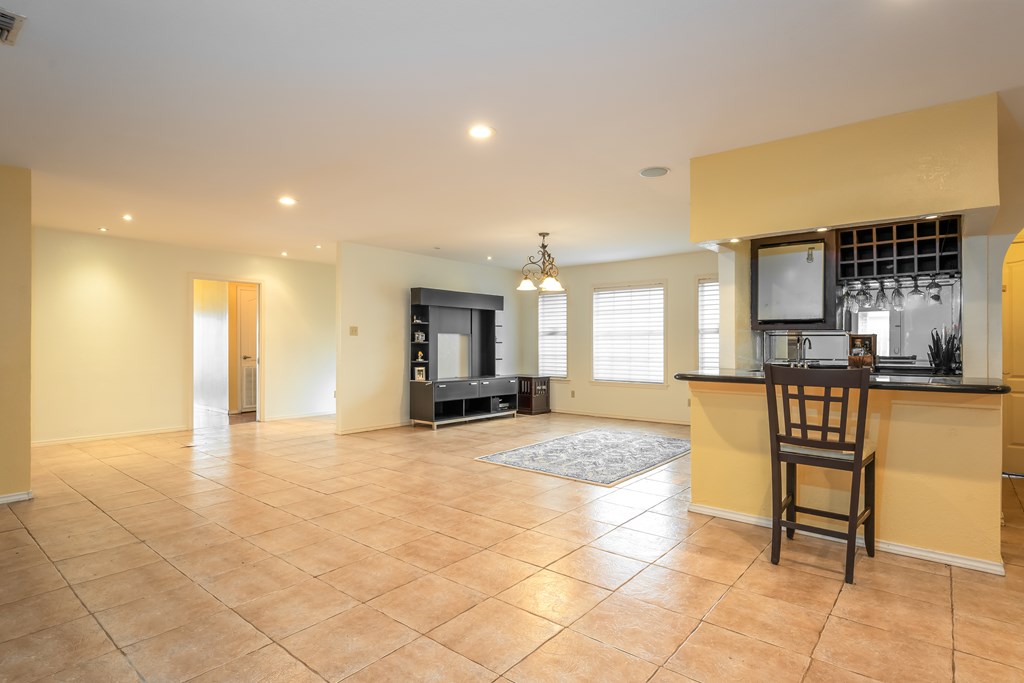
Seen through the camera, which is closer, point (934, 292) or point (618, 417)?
point (934, 292)

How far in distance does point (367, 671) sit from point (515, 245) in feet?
19.4

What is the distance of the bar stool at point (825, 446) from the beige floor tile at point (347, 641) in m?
2.03

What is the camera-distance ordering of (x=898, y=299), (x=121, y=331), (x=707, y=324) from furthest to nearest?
(x=707, y=324) < (x=121, y=331) < (x=898, y=299)

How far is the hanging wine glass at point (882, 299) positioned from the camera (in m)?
4.57

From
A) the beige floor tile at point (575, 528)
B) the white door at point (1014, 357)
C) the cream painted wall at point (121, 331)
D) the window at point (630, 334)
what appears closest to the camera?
the beige floor tile at point (575, 528)

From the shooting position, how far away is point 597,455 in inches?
226

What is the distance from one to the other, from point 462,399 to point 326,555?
16.4ft

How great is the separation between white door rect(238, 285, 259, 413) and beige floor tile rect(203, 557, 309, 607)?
23.1 feet

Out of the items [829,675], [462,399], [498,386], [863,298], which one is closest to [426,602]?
[829,675]

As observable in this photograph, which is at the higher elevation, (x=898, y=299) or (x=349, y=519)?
(x=898, y=299)

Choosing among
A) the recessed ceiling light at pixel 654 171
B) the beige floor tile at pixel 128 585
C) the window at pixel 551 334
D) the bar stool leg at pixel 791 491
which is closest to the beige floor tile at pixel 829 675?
the bar stool leg at pixel 791 491

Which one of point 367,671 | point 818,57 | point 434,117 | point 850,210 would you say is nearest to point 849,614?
point 367,671

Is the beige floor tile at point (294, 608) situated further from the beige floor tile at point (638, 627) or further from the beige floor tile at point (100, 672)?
the beige floor tile at point (638, 627)

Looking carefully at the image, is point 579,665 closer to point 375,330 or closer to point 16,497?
point 16,497
